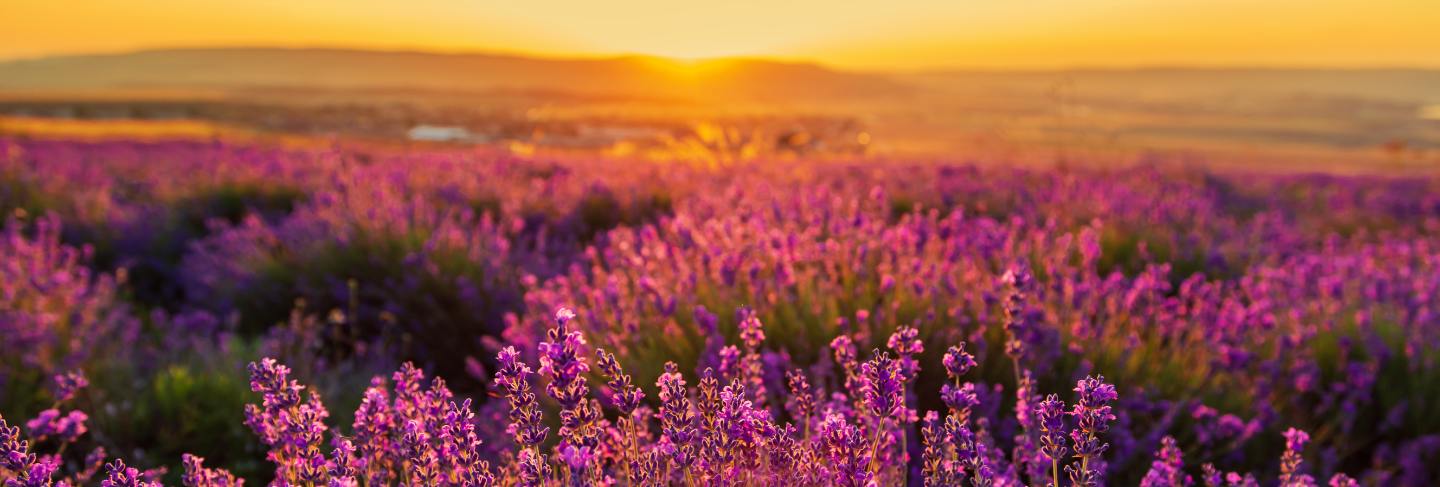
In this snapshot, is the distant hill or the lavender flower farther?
the distant hill

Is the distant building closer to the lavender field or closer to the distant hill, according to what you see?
the lavender field

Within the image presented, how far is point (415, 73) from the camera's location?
182 meters

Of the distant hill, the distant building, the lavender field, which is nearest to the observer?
the lavender field

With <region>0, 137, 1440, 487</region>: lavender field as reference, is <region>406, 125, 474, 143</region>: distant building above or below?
below

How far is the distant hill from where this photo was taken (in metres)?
166

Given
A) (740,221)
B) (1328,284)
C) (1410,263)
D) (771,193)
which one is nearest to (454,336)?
(740,221)

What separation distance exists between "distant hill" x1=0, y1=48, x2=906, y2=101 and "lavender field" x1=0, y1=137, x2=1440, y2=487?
15271cm

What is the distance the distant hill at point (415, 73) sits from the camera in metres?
166

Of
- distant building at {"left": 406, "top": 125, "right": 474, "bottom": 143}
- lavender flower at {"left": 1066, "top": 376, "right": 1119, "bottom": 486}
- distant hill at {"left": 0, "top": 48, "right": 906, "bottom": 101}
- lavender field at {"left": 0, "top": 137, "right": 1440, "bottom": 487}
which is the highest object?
lavender flower at {"left": 1066, "top": 376, "right": 1119, "bottom": 486}

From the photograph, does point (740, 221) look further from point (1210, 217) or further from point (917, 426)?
point (1210, 217)

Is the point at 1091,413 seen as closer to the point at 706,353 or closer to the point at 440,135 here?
the point at 706,353

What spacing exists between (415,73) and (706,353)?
191308 mm

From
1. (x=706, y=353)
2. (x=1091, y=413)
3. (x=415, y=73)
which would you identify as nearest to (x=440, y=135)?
(x=706, y=353)

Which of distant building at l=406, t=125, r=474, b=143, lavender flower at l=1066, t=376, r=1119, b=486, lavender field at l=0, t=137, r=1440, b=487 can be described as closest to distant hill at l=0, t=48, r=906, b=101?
distant building at l=406, t=125, r=474, b=143
